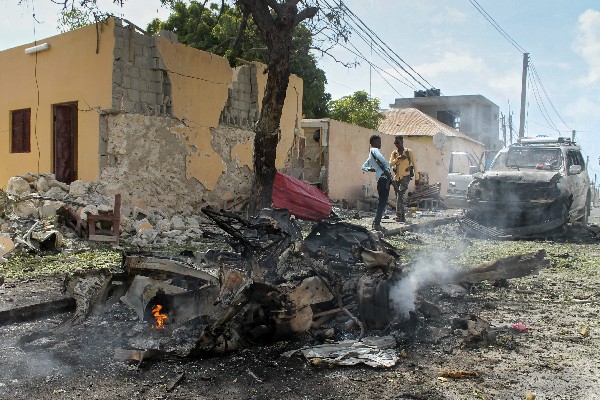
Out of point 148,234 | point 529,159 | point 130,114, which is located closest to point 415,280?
point 148,234

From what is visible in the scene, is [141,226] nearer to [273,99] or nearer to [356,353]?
[273,99]

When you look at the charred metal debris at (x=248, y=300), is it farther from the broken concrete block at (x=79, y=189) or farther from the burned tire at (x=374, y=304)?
the broken concrete block at (x=79, y=189)

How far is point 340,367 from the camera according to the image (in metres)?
3.59

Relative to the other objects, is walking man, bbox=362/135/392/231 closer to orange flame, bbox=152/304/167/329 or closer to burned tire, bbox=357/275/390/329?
burned tire, bbox=357/275/390/329

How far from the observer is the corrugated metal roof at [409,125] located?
33.3 meters

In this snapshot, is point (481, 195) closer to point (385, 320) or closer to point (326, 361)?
point (385, 320)

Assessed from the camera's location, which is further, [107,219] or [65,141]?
[65,141]

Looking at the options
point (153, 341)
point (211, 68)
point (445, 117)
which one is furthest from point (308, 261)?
point (445, 117)

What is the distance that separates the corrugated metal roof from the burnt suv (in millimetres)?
20853

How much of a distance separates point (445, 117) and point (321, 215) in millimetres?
35580

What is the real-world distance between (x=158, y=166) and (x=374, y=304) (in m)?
8.18

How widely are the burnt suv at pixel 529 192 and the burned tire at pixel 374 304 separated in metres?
7.41

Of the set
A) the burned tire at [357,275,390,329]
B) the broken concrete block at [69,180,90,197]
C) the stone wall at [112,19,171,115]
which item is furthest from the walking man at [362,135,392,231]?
the burned tire at [357,275,390,329]

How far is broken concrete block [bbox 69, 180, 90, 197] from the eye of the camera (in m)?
10.2
